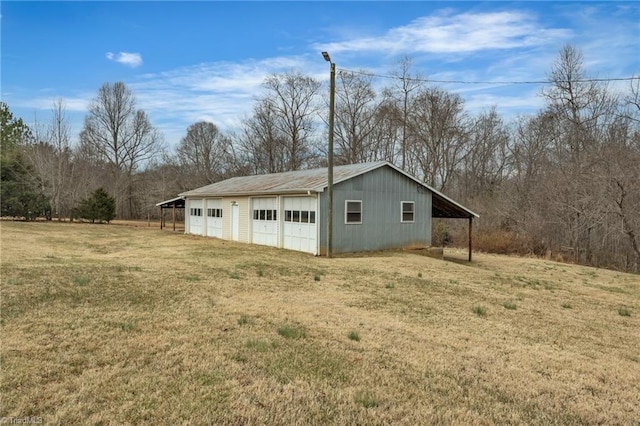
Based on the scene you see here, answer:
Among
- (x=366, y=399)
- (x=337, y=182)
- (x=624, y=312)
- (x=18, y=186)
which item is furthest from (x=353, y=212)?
(x=18, y=186)

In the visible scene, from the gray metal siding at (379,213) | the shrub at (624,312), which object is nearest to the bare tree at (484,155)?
the gray metal siding at (379,213)

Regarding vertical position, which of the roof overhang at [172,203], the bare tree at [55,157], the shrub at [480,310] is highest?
the bare tree at [55,157]

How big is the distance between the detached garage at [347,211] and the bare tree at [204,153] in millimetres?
22565

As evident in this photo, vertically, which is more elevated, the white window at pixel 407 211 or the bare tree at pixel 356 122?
the bare tree at pixel 356 122

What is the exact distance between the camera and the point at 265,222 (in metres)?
18.5

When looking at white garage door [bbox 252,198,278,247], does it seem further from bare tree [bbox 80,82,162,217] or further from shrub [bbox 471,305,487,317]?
bare tree [bbox 80,82,162,217]

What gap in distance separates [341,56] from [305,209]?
18.7ft

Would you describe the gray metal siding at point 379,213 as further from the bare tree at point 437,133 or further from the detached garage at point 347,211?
the bare tree at point 437,133

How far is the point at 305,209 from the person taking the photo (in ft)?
52.9

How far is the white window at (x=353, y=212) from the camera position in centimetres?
1627

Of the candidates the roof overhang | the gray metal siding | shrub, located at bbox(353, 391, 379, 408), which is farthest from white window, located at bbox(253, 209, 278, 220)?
shrub, located at bbox(353, 391, 379, 408)

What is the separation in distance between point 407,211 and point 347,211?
332 centimetres

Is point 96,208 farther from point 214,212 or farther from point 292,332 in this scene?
point 292,332

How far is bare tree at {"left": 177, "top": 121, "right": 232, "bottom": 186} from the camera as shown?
4225 cm
